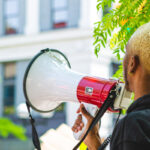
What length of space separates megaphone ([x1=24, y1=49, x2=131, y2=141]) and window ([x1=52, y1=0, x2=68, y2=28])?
1126 cm

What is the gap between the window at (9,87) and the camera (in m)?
13.9

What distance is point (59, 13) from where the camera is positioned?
1341 cm

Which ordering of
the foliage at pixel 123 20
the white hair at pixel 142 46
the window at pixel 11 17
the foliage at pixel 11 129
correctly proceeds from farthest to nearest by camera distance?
the window at pixel 11 17
the foliage at pixel 123 20
the foliage at pixel 11 129
the white hair at pixel 142 46

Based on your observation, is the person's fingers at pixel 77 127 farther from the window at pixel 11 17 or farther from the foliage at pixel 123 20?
the window at pixel 11 17

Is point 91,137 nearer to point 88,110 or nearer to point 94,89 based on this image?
point 88,110

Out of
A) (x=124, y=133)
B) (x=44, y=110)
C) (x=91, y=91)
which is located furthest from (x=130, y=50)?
(x=44, y=110)

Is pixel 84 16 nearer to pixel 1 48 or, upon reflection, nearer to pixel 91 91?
pixel 1 48

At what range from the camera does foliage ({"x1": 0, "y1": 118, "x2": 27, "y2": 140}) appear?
4.79ft

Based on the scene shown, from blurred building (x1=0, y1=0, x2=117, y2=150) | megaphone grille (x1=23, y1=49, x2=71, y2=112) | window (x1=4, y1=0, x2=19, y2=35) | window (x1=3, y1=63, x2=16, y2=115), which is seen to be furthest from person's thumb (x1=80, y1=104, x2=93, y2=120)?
window (x1=4, y1=0, x2=19, y2=35)

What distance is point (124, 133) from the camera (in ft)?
3.69

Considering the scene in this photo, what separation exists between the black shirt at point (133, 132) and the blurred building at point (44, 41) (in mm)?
10885

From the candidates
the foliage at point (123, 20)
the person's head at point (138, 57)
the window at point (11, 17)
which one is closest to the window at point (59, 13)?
the window at point (11, 17)

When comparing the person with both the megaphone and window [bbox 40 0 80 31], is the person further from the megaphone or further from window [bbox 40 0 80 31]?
window [bbox 40 0 80 31]

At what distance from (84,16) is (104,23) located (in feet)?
34.7
